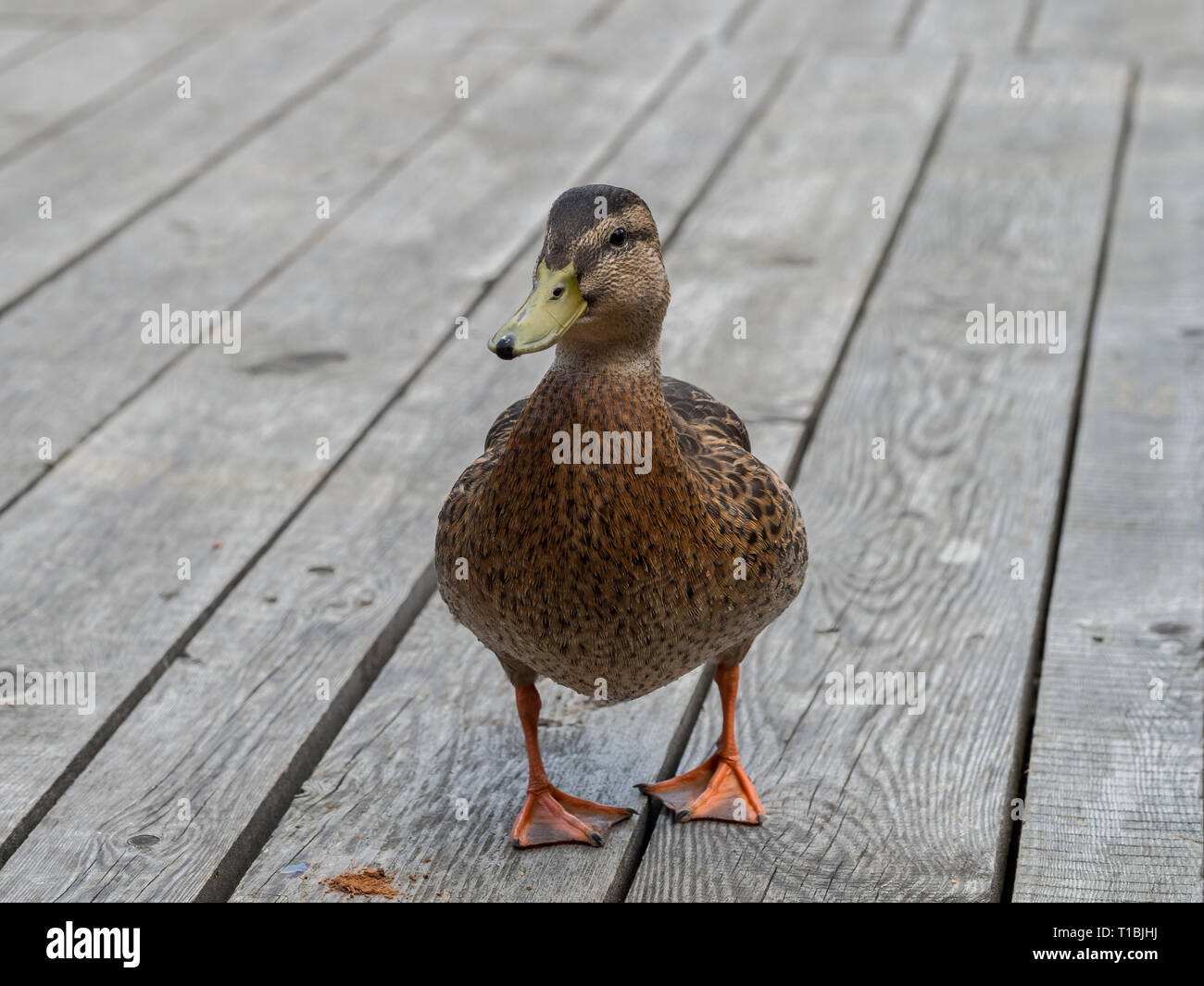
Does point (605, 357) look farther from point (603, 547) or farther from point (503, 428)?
point (503, 428)

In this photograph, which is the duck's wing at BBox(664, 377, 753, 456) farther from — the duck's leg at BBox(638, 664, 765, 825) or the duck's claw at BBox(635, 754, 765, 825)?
the duck's claw at BBox(635, 754, 765, 825)

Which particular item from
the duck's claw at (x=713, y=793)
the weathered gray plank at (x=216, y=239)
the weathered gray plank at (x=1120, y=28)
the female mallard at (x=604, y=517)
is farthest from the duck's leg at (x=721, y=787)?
the weathered gray plank at (x=1120, y=28)

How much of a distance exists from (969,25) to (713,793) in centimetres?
448

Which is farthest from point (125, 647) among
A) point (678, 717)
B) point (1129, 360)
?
point (1129, 360)

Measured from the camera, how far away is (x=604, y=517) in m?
2.03

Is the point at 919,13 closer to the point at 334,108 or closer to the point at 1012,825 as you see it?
the point at 334,108

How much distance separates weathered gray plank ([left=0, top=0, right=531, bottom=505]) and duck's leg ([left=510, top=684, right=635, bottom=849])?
1.40 m

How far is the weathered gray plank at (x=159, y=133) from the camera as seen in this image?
4.41 m

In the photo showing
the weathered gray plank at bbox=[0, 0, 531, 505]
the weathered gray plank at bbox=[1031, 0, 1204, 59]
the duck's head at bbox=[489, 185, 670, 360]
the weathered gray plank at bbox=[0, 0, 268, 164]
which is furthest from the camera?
the weathered gray plank at bbox=[1031, 0, 1204, 59]

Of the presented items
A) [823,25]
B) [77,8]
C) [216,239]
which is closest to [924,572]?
[216,239]

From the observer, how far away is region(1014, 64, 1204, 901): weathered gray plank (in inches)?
87.7

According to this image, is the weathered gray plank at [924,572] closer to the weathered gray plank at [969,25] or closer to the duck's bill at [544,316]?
the duck's bill at [544,316]

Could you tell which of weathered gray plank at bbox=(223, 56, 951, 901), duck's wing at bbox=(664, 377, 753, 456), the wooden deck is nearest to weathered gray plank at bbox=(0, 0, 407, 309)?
the wooden deck

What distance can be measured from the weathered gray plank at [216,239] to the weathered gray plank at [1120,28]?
202 cm
